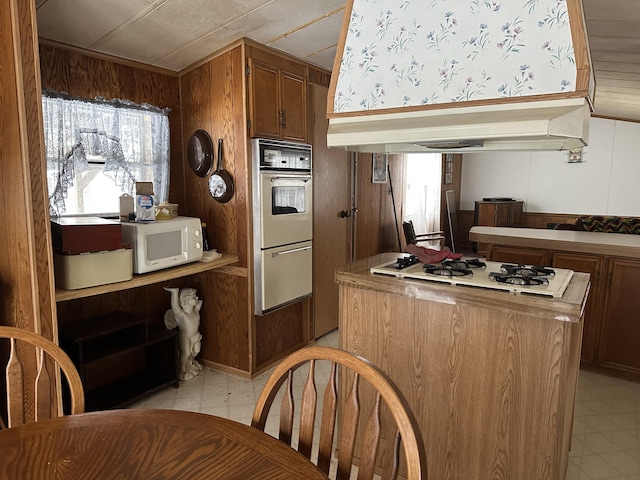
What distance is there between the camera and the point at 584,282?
1832mm

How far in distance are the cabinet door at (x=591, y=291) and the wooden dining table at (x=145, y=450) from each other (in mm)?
2698

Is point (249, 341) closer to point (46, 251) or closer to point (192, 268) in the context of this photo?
point (192, 268)

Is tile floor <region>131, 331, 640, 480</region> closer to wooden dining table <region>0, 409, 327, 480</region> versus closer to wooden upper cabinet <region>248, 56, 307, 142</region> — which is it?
wooden dining table <region>0, 409, 327, 480</region>

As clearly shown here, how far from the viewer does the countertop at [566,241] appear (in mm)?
2832

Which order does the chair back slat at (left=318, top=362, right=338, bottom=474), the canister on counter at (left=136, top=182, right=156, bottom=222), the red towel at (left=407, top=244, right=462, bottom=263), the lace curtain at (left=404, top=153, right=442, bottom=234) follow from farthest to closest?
the lace curtain at (left=404, top=153, right=442, bottom=234) → the canister on counter at (left=136, top=182, right=156, bottom=222) → the red towel at (left=407, top=244, right=462, bottom=263) → the chair back slat at (left=318, top=362, right=338, bottom=474)

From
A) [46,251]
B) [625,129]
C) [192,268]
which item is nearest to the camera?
[46,251]

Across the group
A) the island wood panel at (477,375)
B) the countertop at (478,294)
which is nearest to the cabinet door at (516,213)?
the countertop at (478,294)

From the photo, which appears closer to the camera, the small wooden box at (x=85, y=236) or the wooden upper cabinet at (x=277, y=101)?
the small wooden box at (x=85, y=236)

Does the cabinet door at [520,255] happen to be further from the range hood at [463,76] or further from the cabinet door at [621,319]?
the range hood at [463,76]

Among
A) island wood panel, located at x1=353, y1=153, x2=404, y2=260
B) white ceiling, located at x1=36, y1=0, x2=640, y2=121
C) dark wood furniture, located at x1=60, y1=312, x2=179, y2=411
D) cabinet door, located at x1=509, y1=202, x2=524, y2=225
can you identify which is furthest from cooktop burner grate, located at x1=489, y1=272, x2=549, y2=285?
cabinet door, located at x1=509, y1=202, x2=524, y2=225

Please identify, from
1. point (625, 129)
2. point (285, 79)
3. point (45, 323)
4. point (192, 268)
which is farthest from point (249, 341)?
point (625, 129)

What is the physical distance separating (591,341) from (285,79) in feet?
9.15

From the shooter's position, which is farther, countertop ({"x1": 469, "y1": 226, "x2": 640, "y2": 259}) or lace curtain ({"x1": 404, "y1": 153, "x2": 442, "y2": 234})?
lace curtain ({"x1": 404, "y1": 153, "x2": 442, "y2": 234})

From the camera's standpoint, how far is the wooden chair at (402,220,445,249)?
199 inches
